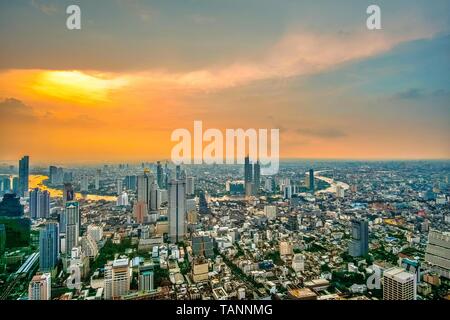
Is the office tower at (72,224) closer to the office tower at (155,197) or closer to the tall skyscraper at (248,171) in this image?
the office tower at (155,197)

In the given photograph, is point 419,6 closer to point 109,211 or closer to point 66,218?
point 109,211

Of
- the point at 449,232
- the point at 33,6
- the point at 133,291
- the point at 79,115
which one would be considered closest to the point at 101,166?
the point at 79,115

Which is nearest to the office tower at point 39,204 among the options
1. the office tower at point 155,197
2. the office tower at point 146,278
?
the office tower at point 155,197

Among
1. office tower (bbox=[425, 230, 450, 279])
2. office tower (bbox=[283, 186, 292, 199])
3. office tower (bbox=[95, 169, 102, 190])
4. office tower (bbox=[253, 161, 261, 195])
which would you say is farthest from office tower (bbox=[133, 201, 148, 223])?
office tower (bbox=[425, 230, 450, 279])

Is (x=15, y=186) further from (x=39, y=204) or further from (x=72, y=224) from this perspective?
(x=72, y=224)

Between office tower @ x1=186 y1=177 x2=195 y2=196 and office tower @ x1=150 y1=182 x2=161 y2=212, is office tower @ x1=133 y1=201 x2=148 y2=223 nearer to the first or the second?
office tower @ x1=150 y1=182 x2=161 y2=212
